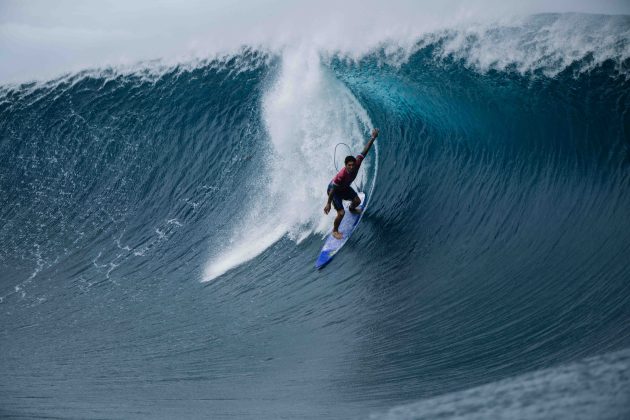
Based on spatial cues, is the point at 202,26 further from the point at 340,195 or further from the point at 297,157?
the point at 340,195

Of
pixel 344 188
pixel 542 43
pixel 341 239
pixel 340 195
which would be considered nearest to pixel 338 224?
pixel 341 239

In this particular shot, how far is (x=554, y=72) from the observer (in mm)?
9039

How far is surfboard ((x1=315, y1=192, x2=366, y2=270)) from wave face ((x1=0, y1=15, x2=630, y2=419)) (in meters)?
0.19

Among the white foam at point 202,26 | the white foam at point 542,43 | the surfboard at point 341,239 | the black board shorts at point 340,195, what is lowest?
the surfboard at point 341,239

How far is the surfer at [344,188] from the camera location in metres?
7.63

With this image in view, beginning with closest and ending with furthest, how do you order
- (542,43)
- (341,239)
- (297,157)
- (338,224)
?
(338,224), (341,239), (542,43), (297,157)

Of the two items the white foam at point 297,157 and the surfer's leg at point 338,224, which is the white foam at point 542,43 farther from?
the surfer's leg at point 338,224

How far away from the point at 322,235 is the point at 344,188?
3.85 feet

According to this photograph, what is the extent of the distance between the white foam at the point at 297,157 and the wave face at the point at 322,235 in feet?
0.14

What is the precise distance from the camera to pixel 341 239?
838cm

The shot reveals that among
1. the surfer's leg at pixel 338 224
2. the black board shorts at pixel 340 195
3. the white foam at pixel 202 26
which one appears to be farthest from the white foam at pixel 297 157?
the white foam at pixel 202 26

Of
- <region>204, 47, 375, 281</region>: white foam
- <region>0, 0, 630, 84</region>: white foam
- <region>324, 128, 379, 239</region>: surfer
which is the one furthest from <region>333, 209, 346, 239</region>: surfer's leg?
<region>0, 0, 630, 84</region>: white foam

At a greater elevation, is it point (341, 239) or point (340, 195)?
point (340, 195)

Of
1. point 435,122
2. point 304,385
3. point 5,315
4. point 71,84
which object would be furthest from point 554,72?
point 71,84
